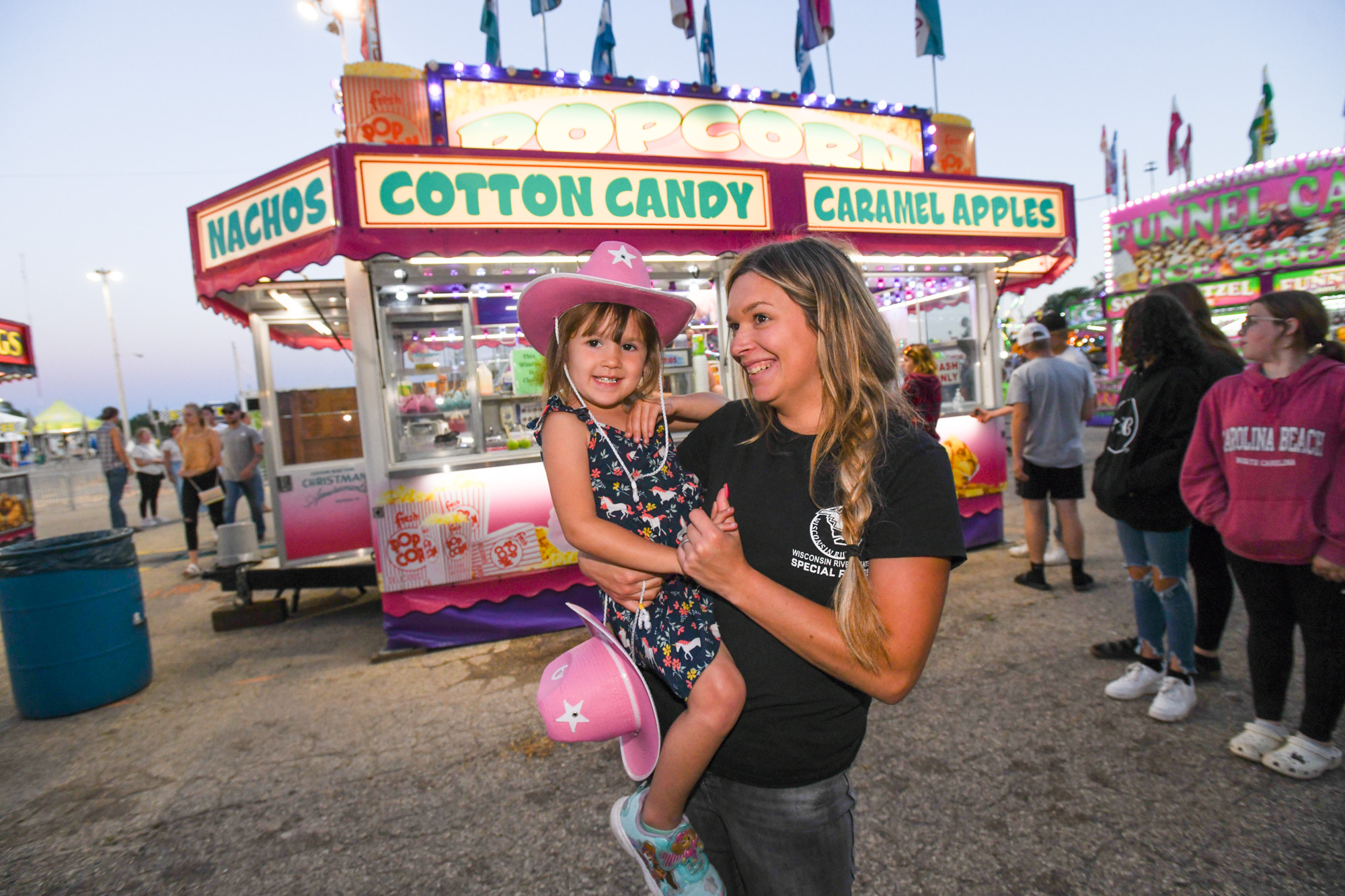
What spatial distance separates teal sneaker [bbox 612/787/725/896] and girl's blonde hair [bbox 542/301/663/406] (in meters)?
1.08

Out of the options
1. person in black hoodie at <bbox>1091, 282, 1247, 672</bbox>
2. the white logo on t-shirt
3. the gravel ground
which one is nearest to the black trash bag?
the gravel ground

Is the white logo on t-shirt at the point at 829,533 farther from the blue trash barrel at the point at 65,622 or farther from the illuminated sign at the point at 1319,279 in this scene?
the illuminated sign at the point at 1319,279

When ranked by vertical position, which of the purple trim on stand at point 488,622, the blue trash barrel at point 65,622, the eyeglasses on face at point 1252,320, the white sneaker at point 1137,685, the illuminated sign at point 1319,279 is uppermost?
the illuminated sign at point 1319,279

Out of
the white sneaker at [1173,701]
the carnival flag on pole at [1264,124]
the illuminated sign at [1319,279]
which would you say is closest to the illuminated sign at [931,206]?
the white sneaker at [1173,701]

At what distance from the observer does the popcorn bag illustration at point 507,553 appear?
16.2 ft

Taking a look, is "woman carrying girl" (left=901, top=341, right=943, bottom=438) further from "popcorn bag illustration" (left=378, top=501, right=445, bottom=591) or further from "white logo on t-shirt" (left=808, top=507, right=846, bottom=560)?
"popcorn bag illustration" (left=378, top=501, right=445, bottom=591)

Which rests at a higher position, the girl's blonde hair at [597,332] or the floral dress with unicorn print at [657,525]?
the girl's blonde hair at [597,332]

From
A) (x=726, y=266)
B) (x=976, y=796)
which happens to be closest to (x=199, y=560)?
(x=726, y=266)

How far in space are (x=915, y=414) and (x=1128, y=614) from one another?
4.42 m

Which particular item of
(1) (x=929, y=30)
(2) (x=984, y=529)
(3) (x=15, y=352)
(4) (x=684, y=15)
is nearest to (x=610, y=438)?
(2) (x=984, y=529)

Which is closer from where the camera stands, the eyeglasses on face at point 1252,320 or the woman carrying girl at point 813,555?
the woman carrying girl at point 813,555

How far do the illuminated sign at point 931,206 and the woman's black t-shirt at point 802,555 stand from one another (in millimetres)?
4367

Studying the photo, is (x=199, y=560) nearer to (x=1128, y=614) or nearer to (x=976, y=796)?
(x=976, y=796)

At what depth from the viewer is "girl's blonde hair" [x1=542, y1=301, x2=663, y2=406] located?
5.80ft
